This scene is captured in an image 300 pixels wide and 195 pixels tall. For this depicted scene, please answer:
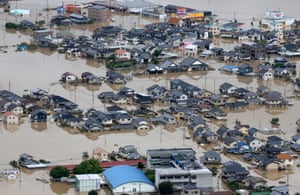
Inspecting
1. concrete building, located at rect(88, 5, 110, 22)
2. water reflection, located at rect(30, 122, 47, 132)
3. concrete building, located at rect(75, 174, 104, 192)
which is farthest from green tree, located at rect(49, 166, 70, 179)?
concrete building, located at rect(88, 5, 110, 22)

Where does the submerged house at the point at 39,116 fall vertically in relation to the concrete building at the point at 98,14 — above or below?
below

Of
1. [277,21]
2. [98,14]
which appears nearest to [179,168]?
[277,21]

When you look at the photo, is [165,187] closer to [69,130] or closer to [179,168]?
[179,168]

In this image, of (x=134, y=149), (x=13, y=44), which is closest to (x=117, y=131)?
(x=134, y=149)

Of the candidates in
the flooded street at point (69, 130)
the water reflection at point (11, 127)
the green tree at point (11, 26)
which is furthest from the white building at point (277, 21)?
the water reflection at point (11, 127)

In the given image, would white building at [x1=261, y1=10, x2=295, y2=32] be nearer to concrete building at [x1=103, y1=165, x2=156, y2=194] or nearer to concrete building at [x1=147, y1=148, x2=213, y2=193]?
concrete building at [x1=147, y1=148, x2=213, y2=193]

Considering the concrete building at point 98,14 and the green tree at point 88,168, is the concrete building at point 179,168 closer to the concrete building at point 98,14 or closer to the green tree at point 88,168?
the green tree at point 88,168
